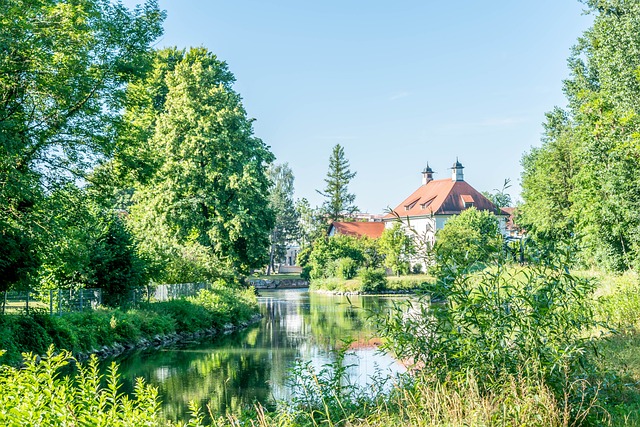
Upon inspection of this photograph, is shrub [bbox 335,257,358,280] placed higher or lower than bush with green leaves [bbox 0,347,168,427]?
higher

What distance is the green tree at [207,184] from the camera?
127 ft

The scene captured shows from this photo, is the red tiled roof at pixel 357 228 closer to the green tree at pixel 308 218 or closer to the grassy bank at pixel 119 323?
the green tree at pixel 308 218

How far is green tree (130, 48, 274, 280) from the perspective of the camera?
127 ft

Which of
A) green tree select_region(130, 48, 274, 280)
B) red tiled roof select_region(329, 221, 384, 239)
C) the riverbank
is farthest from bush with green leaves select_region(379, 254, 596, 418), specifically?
red tiled roof select_region(329, 221, 384, 239)

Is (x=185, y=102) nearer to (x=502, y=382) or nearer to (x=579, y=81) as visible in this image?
(x=579, y=81)

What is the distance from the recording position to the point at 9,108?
63.1 feet

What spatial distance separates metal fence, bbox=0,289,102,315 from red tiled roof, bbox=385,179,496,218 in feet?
195

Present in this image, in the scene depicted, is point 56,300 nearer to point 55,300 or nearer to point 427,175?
point 55,300

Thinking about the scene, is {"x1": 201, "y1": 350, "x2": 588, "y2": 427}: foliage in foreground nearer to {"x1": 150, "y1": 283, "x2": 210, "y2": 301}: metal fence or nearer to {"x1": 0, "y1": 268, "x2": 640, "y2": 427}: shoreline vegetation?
{"x1": 0, "y1": 268, "x2": 640, "y2": 427}: shoreline vegetation

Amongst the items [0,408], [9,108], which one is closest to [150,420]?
[0,408]

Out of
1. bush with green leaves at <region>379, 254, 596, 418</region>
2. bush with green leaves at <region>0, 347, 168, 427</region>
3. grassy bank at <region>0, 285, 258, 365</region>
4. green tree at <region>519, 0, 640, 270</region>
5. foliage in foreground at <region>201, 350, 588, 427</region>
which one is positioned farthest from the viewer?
green tree at <region>519, 0, 640, 270</region>

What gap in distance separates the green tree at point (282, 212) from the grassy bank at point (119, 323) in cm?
6339

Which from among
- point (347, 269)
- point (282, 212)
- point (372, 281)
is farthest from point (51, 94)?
point (282, 212)

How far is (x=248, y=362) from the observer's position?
67.6 ft
